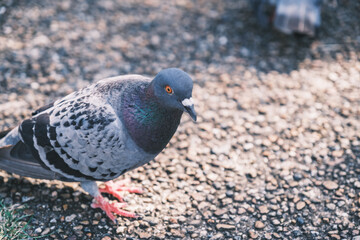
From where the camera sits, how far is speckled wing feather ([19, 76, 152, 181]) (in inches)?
113

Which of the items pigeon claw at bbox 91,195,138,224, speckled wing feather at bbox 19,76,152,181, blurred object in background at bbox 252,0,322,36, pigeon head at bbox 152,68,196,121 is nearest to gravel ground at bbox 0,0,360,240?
pigeon claw at bbox 91,195,138,224

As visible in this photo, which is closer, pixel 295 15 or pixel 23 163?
pixel 23 163

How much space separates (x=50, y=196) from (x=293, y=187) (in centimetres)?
225

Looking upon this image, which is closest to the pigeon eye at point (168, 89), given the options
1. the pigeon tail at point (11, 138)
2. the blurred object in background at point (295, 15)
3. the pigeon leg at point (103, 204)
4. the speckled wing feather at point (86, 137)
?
the speckled wing feather at point (86, 137)

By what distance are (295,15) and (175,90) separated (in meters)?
3.10

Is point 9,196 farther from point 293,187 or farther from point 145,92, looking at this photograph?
point 293,187

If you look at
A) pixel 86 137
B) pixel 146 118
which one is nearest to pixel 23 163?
pixel 86 137

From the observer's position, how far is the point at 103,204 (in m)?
3.33

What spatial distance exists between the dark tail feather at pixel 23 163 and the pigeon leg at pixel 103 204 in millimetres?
222

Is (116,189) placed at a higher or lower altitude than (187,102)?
lower

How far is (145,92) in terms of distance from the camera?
115 inches

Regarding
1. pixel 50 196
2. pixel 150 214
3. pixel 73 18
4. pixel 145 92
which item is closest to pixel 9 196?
pixel 50 196

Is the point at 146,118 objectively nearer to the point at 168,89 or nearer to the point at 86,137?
the point at 168,89

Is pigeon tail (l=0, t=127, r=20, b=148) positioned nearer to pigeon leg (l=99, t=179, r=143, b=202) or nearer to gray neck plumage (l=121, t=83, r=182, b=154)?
pigeon leg (l=99, t=179, r=143, b=202)
